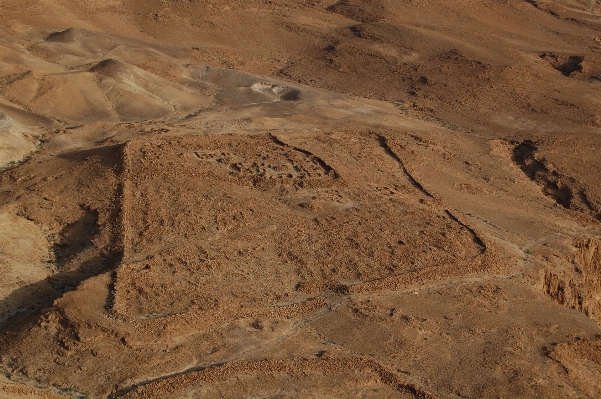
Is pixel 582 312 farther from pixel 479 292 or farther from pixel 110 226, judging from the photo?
pixel 110 226

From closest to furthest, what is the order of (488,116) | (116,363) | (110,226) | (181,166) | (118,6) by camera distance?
(116,363)
(110,226)
(181,166)
(488,116)
(118,6)

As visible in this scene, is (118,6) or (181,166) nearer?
(181,166)

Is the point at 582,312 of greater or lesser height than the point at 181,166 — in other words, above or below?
below

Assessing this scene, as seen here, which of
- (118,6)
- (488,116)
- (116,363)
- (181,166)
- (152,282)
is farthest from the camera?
(118,6)

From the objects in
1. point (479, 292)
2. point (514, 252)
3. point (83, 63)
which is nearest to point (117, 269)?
point (479, 292)

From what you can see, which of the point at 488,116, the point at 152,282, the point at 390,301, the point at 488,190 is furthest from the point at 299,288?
the point at 488,116

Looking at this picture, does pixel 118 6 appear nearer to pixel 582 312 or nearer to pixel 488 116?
pixel 488 116
